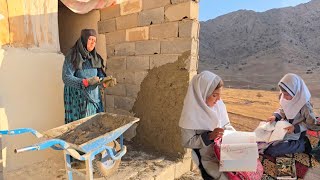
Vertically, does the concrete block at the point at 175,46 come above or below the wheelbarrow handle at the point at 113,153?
above

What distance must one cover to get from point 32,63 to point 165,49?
6.12 feet

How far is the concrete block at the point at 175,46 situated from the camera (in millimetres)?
3554

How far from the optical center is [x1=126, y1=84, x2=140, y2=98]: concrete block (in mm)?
4302

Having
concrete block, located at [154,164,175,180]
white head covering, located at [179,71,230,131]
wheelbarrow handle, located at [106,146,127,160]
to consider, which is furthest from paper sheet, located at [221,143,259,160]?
concrete block, located at [154,164,175,180]

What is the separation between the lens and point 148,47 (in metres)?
4.06

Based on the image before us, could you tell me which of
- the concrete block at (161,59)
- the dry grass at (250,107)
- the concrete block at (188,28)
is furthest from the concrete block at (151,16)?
the dry grass at (250,107)

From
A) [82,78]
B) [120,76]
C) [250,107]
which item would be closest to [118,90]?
[120,76]

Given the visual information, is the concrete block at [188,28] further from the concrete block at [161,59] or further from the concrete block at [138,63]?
the concrete block at [138,63]

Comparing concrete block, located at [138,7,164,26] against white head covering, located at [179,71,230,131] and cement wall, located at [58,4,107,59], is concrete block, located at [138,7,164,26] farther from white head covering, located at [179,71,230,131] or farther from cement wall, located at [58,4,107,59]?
white head covering, located at [179,71,230,131]

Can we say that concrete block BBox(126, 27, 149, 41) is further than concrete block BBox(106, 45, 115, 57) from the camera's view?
No

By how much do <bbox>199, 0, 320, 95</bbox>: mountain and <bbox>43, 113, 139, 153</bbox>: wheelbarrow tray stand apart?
22.9 meters

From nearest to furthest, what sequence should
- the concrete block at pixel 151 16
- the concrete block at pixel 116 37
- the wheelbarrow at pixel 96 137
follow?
the wheelbarrow at pixel 96 137 < the concrete block at pixel 151 16 < the concrete block at pixel 116 37

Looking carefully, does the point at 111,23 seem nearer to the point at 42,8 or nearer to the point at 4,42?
the point at 42,8

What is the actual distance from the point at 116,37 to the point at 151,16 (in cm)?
88
